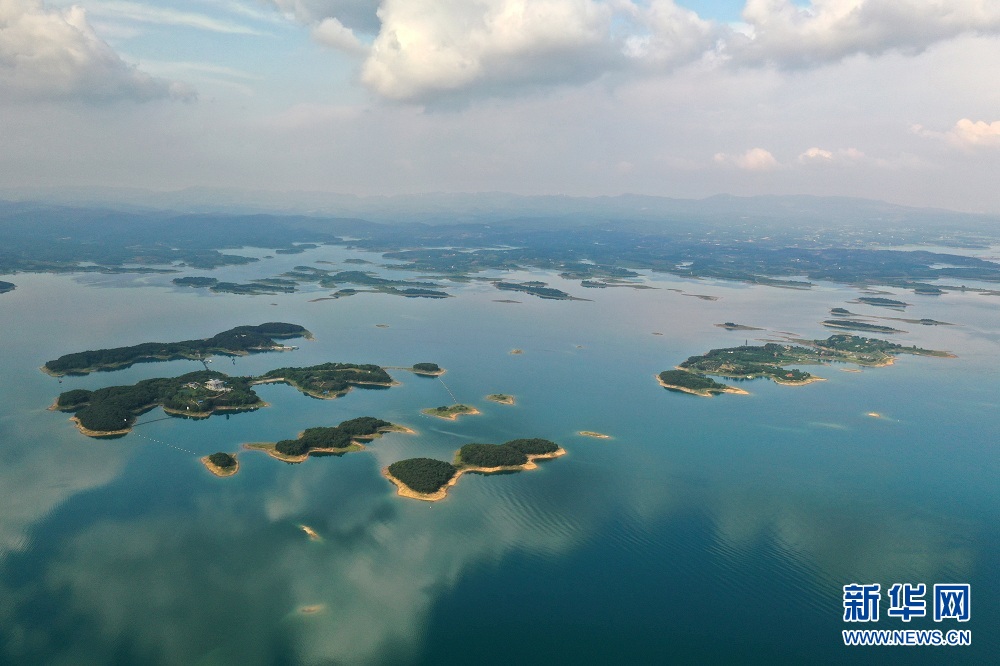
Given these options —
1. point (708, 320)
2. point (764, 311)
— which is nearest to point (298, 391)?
point (708, 320)

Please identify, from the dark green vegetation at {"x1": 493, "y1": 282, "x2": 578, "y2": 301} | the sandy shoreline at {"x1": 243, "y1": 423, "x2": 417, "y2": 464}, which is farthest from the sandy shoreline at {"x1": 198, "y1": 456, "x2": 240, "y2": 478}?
the dark green vegetation at {"x1": 493, "y1": 282, "x2": 578, "y2": 301}

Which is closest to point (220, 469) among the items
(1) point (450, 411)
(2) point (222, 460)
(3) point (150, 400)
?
(2) point (222, 460)

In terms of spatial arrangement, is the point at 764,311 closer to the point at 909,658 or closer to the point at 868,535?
the point at 868,535

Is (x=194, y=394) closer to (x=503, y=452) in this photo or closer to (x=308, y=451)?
(x=308, y=451)

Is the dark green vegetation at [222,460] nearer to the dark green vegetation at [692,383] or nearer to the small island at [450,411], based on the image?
the small island at [450,411]

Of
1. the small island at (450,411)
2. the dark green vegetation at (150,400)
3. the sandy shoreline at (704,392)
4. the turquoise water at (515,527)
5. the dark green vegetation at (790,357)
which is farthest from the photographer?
the dark green vegetation at (790,357)

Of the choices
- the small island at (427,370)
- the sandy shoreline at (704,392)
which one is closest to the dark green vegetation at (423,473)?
the small island at (427,370)
